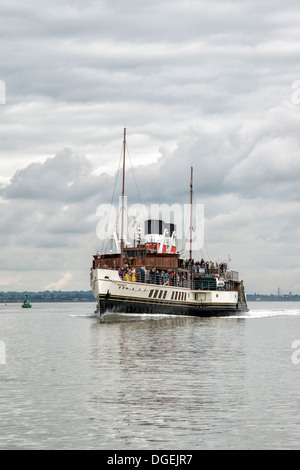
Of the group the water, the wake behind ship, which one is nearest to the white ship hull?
the wake behind ship

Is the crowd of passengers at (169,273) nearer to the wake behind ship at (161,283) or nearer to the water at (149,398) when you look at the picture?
the wake behind ship at (161,283)

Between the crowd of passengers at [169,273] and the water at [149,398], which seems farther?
the crowd of passengers at [169,273]

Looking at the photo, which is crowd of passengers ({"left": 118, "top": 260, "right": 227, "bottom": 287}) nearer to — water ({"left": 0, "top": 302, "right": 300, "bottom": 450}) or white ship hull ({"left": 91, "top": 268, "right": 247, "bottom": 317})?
white ship hull ({"left": 91, "top": 268, "right": 247, "bottom": 317})

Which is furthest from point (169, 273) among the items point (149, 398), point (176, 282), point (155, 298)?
point (149, 398)

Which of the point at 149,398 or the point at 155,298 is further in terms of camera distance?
the point at 155,298

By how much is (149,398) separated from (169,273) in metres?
68.6

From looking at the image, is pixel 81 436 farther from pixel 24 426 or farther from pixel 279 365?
pixel 279 365

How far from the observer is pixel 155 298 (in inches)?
3457

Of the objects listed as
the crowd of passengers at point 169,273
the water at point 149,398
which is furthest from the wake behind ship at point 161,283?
the water at point 149,398

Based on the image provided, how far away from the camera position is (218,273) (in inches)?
4168

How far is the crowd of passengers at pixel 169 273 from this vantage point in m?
84.9

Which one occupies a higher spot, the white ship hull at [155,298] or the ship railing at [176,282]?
the ship railing at [176,282]

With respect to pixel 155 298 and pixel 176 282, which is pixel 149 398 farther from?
pixel 176 282
